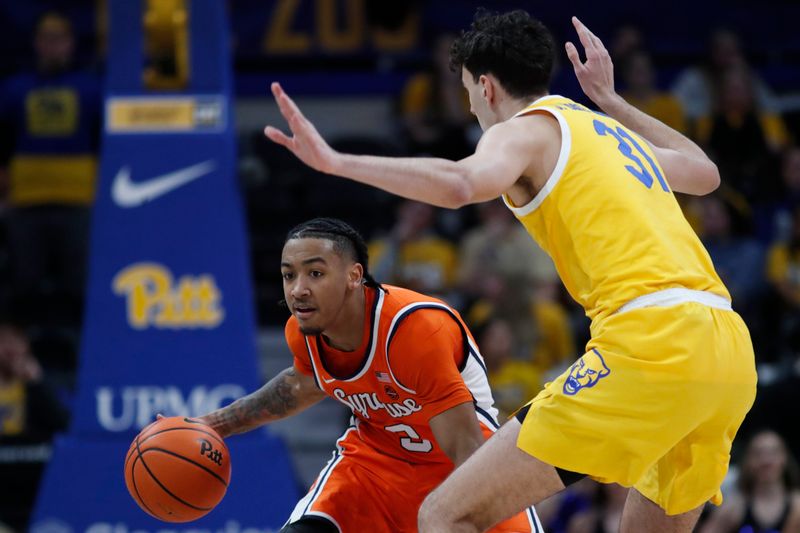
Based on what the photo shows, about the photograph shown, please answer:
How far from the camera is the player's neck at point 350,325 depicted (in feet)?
14.0

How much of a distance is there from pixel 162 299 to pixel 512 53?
11.4 ft

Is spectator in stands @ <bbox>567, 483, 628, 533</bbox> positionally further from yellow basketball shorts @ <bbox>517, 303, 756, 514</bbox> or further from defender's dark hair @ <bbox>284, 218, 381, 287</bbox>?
yellow basketball shorts @ <bbox>517, 303, 756, 514</bbox>

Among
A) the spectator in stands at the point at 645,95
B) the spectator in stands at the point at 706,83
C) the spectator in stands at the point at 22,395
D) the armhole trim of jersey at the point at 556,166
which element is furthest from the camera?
the spectator in stands at the point at 706,83

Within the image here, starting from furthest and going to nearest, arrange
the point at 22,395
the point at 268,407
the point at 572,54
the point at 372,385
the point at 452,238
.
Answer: the point at 452,238
the point at 22,395
the point at 268,407
the point at 372,385
the point at 572,54

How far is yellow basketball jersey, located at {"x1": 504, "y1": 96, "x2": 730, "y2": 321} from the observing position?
11.7ft

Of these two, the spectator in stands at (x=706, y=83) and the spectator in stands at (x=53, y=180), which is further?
the spectator in stands at (x=706, y=83)

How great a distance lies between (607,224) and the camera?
3582 millimetres

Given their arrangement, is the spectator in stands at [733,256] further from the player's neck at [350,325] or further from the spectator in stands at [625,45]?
the player's neck at [350,325]

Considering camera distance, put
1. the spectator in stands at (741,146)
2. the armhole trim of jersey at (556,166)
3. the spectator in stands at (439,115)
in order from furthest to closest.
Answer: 1. the spectator in stands at (741,146)
2. the spectator in stands at (439,115)
3. the armhole trim of jersey at (556,166)

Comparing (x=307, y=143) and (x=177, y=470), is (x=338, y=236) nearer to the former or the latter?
(x=177, y=470)

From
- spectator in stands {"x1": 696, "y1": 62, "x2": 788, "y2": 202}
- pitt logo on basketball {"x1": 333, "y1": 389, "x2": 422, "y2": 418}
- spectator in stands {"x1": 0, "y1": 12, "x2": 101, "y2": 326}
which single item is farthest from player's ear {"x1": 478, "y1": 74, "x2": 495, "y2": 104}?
spectator in stands {"x1": 696, "y1": 62, "x2": 788, "y2": 202}

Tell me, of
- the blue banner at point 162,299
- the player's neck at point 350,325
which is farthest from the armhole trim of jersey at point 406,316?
the blue banner at point 162,299

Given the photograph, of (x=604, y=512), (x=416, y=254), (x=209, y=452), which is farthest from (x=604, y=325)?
(x=416, y=254)

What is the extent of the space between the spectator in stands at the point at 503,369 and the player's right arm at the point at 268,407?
3468 millimetres
